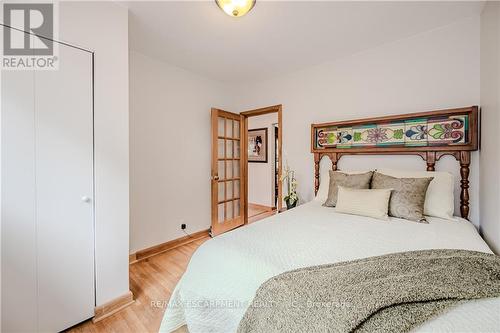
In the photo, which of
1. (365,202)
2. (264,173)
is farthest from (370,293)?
(264,173)

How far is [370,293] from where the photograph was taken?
2.48 ft

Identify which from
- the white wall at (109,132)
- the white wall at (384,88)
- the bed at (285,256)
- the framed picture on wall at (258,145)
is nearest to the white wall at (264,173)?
the framed picture on wall at (258,145)

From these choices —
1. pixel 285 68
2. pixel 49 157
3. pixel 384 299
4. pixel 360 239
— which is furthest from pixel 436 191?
pixel 49 157

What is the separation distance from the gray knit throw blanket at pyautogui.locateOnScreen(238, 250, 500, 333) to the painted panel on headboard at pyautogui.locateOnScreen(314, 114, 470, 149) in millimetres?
1401

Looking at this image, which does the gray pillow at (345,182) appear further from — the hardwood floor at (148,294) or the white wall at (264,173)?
the white wall at (264,173)

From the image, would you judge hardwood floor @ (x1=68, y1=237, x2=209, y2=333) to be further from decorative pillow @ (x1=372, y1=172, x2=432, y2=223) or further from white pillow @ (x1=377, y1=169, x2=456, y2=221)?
white pillow @ (x1=377, y1=169, x2=456, y2=221)

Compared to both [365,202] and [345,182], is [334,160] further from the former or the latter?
[365,202]

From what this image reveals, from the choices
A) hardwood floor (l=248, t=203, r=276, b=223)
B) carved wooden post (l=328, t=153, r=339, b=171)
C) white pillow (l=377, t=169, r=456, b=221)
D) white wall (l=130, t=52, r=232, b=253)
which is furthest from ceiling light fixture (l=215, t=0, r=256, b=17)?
hardwood floor (l=248, t=203, r=276, b=223)

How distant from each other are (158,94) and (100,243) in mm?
1884

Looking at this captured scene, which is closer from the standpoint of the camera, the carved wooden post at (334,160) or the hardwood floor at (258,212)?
the carved wooden post at (334,160)

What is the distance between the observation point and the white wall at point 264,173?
493 centimetres

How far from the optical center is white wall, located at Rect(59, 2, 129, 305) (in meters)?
1.62

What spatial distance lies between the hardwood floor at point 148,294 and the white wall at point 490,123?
2507mm

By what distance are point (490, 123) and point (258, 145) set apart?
387 centimetres
